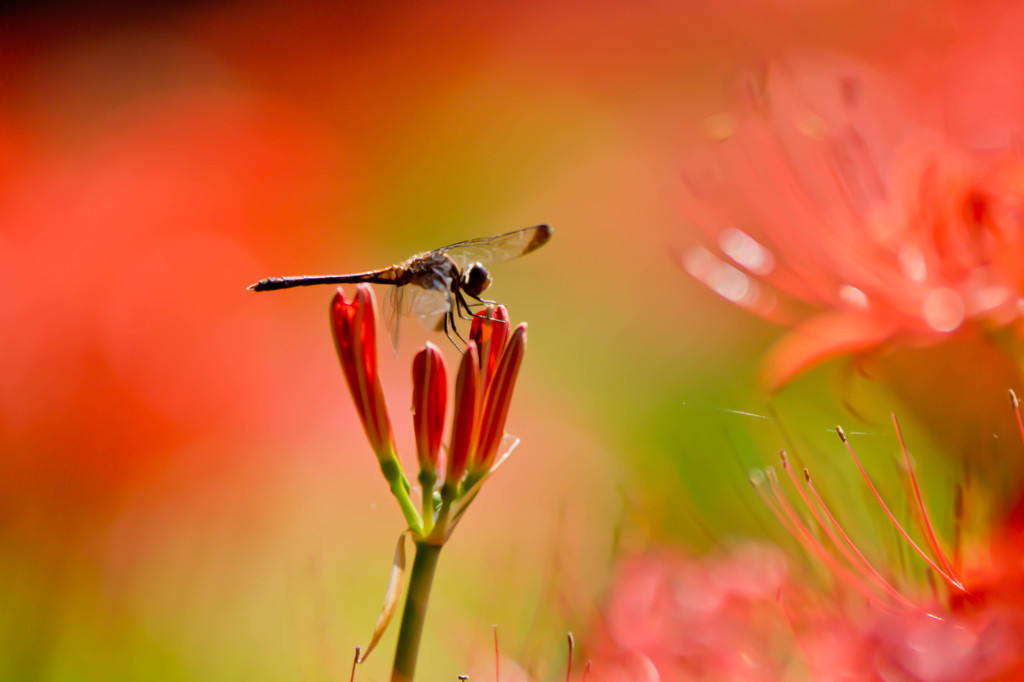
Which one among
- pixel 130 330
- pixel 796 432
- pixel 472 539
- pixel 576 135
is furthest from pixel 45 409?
pixel 576 135

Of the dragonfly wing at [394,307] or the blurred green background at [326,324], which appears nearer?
the dragonfly wing at [394,307]

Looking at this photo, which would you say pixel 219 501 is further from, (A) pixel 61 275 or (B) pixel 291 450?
(A) pixel 61 275

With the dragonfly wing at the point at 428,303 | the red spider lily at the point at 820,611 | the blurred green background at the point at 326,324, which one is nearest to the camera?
the red spider lily at the point at 820,611

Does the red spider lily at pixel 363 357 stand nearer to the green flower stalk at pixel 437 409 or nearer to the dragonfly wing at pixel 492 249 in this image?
the green flower stalk at pixel 437 409

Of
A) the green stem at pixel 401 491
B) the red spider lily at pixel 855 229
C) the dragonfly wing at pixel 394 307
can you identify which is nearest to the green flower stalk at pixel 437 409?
the green stem at pixel 401 491

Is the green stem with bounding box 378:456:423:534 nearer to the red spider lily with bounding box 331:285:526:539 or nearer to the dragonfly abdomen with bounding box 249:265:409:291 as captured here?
the red spider lily with bounding box 331:285:526:539

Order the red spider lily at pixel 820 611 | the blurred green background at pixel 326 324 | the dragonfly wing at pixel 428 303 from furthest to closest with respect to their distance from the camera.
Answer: the blurred green background at pixel 326 324, the dragonfly wing at pixel 428 303, the red spider lily at pixel 820 611

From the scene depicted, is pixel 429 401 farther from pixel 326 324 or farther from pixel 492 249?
pixel 326 324

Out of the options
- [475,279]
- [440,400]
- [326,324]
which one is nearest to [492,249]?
[475,279]
